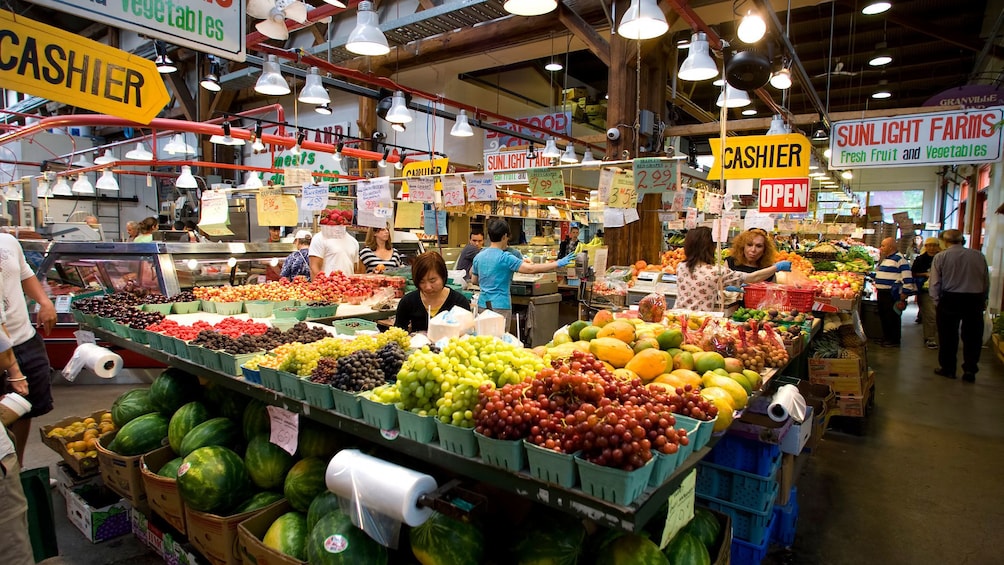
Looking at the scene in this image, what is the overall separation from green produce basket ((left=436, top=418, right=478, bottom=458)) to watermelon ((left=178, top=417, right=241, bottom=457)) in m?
1.78

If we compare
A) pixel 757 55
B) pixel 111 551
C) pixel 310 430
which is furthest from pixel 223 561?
pixel 757 55

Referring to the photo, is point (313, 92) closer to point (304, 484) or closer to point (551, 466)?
point (304, 484)

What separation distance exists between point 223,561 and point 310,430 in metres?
0.69

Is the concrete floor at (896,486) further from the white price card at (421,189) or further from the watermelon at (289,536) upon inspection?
the white price card at (421,189)

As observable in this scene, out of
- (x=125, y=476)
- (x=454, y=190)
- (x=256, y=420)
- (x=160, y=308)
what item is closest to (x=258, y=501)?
(x=256, y=420)

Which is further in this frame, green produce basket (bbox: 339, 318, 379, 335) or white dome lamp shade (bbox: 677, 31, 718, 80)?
white dome lamp shade (bbox: 677, 31, 718, 80)

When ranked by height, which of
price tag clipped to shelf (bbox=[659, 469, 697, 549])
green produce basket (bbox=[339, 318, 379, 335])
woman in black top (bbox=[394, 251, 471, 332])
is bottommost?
price tag clipped to shelf (bbox=[659, 469, 697, 549])

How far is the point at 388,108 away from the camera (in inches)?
297

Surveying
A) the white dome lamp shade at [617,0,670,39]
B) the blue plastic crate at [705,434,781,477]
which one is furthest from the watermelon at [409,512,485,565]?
the white dome lamp shade at [617,0,670,39]

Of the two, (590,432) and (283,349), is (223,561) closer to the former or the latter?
(283,349)

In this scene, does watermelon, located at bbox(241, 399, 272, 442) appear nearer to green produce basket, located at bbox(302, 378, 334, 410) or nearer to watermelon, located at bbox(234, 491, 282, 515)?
watermelon, located at bbox(234, 491, 282, 515)

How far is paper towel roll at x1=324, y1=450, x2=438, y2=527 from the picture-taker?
1.83 meters

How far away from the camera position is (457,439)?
1.82 metres

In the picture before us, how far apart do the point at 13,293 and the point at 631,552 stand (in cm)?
399
